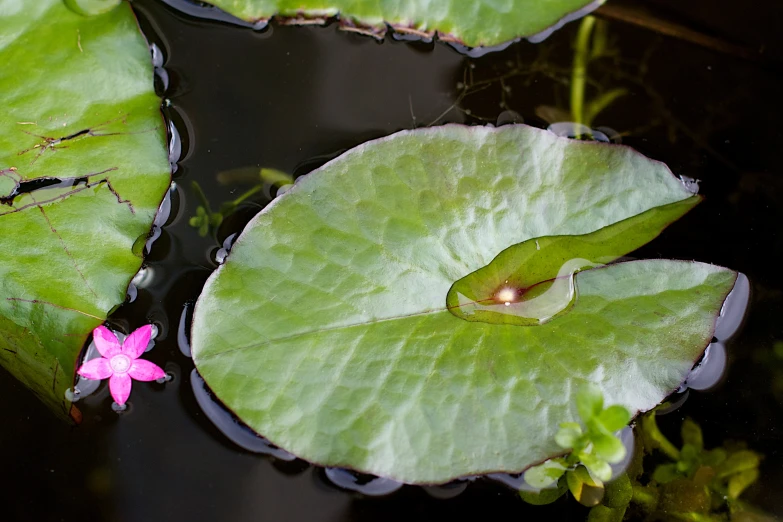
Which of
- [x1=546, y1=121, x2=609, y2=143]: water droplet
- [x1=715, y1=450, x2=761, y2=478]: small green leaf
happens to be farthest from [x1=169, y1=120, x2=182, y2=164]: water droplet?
[x1=715, y1=450, x2=761, y2=478]: small green leaf

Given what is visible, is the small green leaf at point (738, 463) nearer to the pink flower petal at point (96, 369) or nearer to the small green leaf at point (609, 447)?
the small green leaf at point (609, 447)

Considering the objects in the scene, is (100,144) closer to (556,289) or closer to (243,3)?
(243,3)

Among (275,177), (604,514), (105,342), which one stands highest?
(275,177)

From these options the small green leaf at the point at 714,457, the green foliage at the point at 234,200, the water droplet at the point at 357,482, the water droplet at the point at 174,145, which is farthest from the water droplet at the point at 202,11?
the small green leaf at the point at 714,457

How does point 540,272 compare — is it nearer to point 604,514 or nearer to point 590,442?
point 590,442

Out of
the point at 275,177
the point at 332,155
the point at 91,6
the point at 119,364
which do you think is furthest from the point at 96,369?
the point at 91,6

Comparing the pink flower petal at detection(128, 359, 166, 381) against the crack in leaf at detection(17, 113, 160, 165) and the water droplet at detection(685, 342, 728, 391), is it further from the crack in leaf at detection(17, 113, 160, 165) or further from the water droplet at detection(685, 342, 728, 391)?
the water droplet at detection(685, 342, 728, 391)
